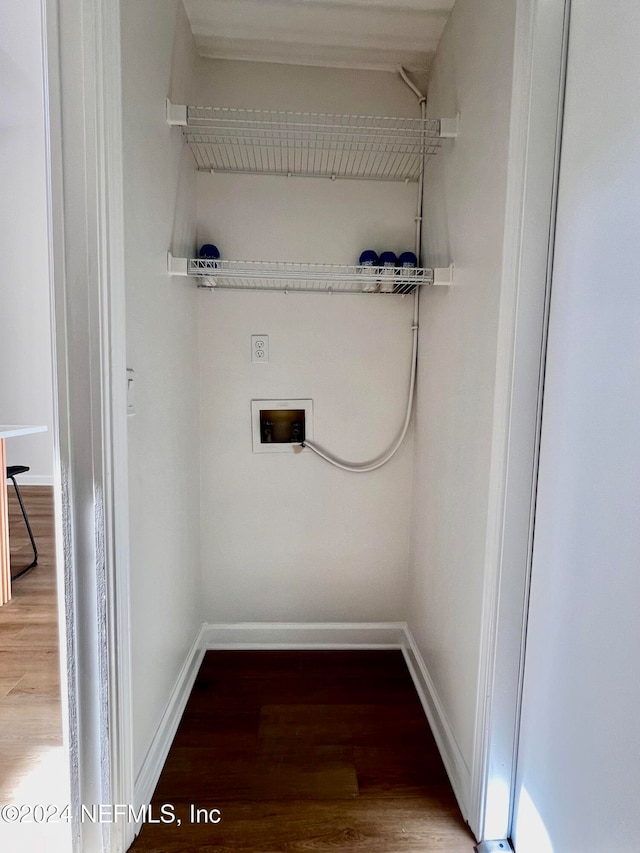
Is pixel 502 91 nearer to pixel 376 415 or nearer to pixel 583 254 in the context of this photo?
pixel 583 254

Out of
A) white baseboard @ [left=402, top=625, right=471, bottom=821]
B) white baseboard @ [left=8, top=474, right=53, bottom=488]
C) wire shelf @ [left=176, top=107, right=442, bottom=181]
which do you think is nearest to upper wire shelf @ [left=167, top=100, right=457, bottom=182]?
wire shelf @ [left=176, top=107, right=442, bottom=181]

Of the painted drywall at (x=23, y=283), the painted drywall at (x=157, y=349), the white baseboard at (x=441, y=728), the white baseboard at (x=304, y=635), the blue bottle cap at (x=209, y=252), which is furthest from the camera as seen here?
the painted drywall at (x=23, y=283)

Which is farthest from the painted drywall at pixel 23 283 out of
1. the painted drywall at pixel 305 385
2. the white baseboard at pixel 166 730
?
the white baseboard at pixel 166 730

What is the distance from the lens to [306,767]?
1.21 m

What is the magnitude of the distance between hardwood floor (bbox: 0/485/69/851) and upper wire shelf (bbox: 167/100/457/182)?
183 centimetres

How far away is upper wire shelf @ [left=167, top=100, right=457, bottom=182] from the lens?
4.36 feet

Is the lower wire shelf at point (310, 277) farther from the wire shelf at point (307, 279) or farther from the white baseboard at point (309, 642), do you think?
the white baseboard at point (309, 642)

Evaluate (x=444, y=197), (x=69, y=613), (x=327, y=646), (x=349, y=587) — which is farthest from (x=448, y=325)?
(x=327, y=646)

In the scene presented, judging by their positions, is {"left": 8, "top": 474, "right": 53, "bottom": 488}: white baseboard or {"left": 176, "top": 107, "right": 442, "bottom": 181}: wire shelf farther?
{"left": 8, "top": 474, "right": 53, "bottom": 488}: white baseboard

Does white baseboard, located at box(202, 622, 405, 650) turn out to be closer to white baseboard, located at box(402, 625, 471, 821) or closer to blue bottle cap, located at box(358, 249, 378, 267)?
white baseboard, located at box(402, 625, 471, 821)

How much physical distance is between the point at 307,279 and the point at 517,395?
0.92m

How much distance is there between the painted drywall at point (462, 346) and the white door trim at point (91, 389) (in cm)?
86

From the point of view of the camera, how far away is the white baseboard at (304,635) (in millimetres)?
1745

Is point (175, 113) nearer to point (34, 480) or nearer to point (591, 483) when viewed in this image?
point (591, 483)
